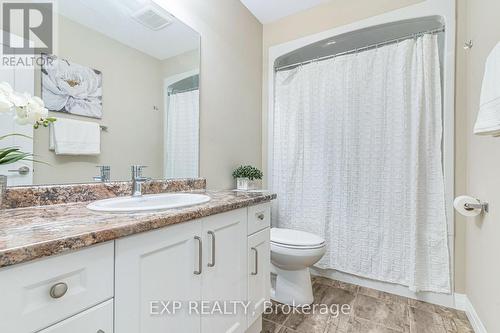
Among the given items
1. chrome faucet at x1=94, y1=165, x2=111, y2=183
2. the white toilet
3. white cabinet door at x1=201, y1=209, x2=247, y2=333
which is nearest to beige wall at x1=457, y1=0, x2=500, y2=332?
the white toilet

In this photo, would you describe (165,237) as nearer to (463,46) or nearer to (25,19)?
(25,19)

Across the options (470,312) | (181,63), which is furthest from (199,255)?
(470,312)

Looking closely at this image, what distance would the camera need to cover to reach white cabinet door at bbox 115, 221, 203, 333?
0.69 meters

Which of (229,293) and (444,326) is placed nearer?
(229,293)

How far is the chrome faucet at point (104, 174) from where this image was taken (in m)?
1.16

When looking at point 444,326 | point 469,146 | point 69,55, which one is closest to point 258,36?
point 69,55

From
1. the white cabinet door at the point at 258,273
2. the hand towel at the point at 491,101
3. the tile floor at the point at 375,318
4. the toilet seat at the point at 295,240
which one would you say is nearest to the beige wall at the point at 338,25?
the tile floor at the point at 375,318

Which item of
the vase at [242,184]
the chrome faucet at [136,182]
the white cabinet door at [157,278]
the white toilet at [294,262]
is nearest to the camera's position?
the white cabinet door at [157,278]

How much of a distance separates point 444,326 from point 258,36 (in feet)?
8.85

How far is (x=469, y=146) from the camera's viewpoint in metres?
1.60

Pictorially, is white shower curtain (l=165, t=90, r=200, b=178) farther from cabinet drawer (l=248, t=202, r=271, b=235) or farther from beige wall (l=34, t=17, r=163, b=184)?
cabinet drawer (l=248, t=202, r=271, b=235)

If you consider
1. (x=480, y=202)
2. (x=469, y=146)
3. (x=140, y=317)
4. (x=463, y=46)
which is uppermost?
(x=463, y=46)

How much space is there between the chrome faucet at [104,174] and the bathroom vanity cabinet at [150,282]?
569 millimetres

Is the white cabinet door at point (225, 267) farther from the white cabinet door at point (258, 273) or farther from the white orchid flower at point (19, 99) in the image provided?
the white orchid flower at point (19, 99)
